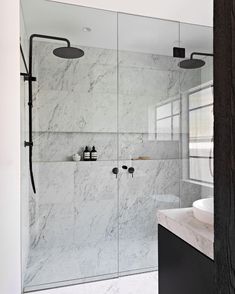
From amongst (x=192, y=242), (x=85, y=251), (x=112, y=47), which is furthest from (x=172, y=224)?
(x=112, y=47)

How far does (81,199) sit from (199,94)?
1.89 metres

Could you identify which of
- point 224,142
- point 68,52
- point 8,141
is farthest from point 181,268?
point 68,52

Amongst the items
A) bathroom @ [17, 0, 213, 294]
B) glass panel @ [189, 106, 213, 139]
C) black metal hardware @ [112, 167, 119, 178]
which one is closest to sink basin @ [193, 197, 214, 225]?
bathroom @ [17, 0, 213, 294]

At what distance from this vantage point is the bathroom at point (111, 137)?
2445mm

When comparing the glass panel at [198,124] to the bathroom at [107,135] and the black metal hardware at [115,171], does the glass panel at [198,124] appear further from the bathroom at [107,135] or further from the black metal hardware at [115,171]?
the black metal hardware at [115,171]

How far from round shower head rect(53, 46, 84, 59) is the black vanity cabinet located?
7.05 feet

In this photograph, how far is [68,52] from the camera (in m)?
2.67

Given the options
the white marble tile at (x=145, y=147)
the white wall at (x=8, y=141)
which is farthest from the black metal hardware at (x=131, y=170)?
the white wall at (x=8, y=141)

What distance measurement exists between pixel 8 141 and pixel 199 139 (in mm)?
2488

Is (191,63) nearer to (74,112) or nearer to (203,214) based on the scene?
(74,112)

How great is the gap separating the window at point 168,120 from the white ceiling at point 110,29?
0.60 m

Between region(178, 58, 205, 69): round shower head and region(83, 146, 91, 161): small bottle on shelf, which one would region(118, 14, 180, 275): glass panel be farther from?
region(83, 146, 91, 161): small bottle on shelf

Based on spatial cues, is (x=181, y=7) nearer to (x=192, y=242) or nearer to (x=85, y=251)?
(x=192, y=242)

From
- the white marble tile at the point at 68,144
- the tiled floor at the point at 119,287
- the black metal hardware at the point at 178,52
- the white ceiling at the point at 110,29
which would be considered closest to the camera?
the tiled floor at the point at 119,287
